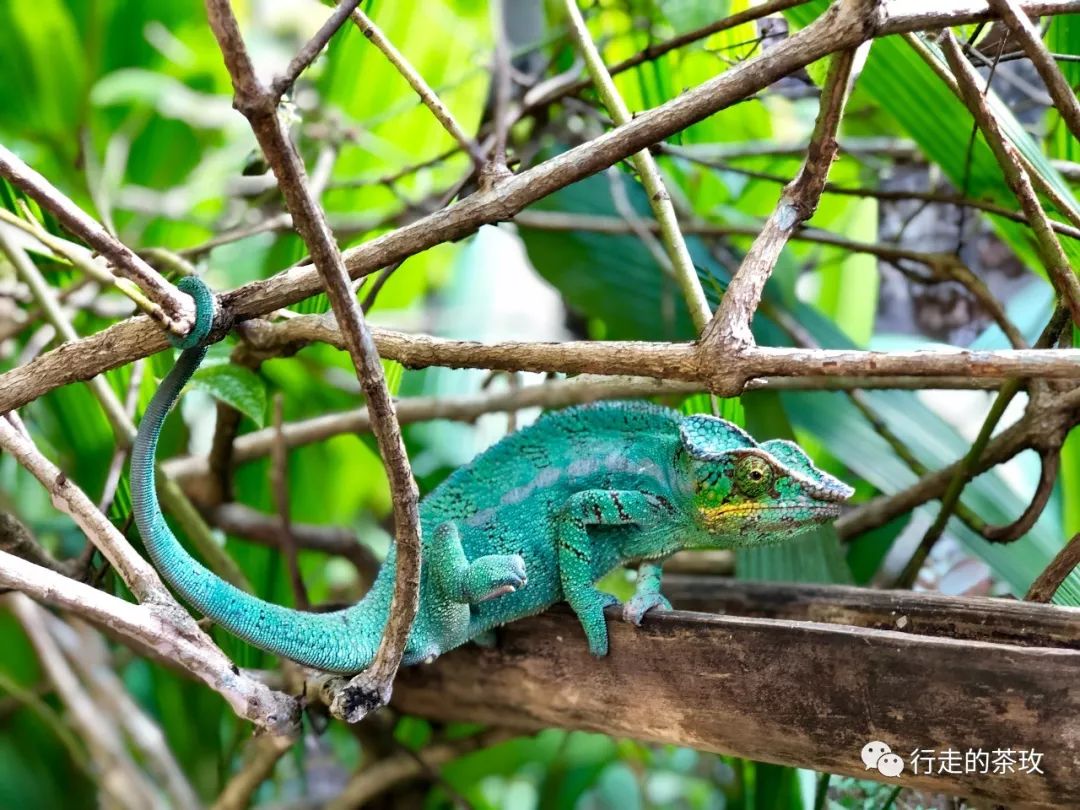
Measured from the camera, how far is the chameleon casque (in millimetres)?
1149

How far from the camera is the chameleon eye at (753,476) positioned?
126 cm

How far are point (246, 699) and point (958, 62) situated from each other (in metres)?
1.03

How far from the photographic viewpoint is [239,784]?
1631 mm

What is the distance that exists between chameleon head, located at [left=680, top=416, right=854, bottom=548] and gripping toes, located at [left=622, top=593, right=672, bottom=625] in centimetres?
15

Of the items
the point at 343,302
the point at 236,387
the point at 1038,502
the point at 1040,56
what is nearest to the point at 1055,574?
→ the point at 1038,502

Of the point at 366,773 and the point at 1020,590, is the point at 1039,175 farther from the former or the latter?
the point at 366,773

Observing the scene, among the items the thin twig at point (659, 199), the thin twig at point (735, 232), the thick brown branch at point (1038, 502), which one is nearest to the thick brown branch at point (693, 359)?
the thin twig at point (659, 199)

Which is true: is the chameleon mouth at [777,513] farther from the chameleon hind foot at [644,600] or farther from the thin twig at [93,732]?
the thin twig at [93,732]

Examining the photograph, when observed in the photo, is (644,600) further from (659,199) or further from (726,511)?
(659,199)

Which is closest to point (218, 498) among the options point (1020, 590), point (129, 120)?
point (129, 120)

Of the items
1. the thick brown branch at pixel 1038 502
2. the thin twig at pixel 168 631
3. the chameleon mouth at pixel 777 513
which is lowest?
the thin twig at pixel 168 631

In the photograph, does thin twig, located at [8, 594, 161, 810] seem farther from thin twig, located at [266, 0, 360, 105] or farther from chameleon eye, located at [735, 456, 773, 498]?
thin twig, located at [266, 0, 360, 105]

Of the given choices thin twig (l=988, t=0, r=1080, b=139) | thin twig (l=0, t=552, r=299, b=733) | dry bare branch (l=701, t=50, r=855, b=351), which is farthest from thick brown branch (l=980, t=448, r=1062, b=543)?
thin twig (l=0, t=552, r=299, b=733)

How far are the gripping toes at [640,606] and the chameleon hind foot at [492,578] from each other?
0.13 meters
